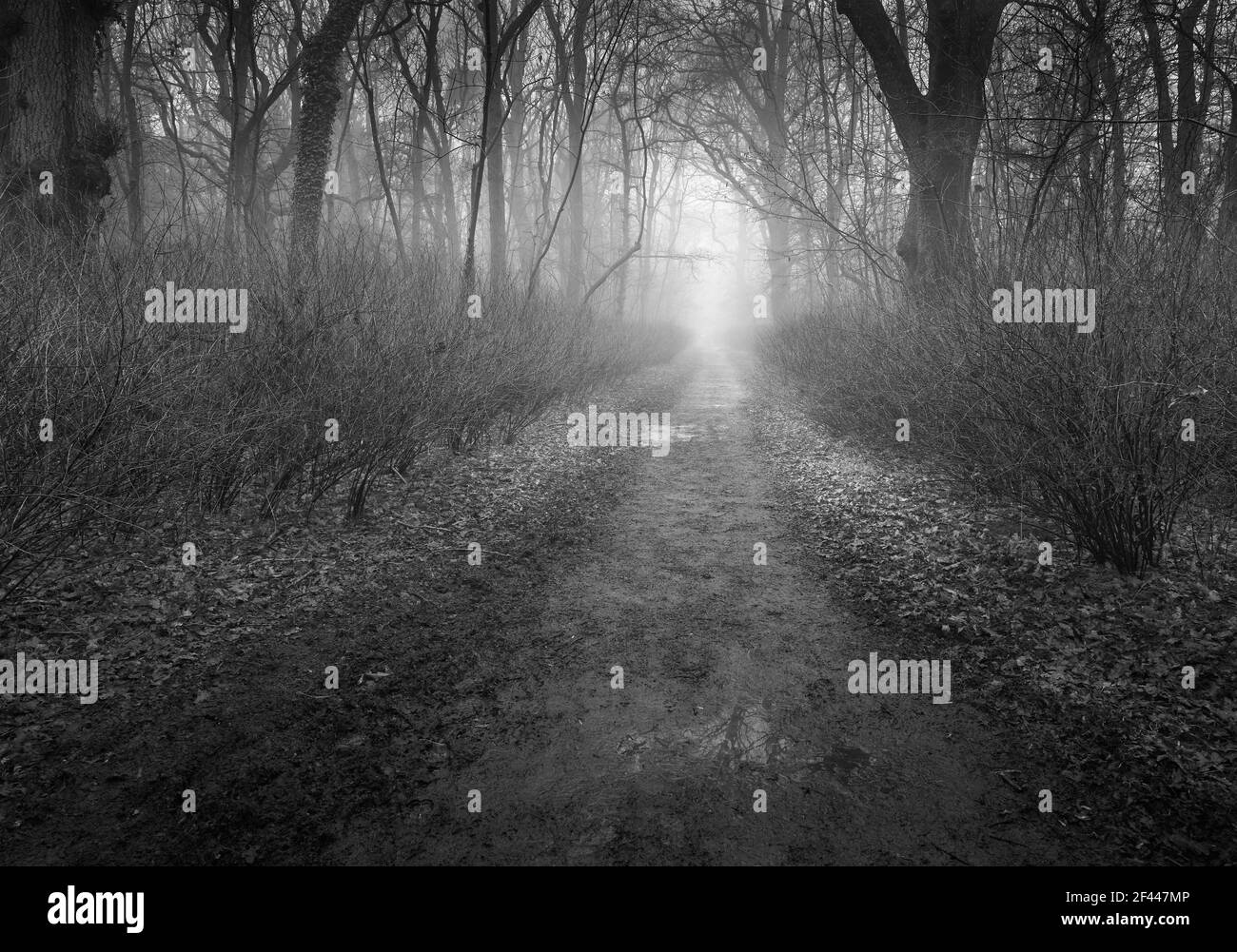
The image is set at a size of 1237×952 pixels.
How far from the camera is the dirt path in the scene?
2113mm

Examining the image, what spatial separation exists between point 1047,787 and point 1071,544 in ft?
7.59

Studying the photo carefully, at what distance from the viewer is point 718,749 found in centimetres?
261

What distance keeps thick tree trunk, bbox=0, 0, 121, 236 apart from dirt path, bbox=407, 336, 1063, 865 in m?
7.29

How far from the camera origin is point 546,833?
2143mm

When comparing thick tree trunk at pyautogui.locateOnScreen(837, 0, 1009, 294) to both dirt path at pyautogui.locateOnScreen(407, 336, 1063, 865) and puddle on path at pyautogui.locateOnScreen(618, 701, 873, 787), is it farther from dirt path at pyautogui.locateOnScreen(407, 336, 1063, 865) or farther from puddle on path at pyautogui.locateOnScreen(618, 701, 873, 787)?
puddle on path at pyautogui.locateOnScreen(618, 701, 873, 787)

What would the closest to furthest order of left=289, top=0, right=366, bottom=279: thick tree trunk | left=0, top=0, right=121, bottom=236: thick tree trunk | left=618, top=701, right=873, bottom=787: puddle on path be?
left=618, top=701, right=873, bottom=787: puddle on path < left=0, top=0, right=121, bottom=236: thick tree trunk < left=289, top=0, right=366, bottom=279: thick tree trunk

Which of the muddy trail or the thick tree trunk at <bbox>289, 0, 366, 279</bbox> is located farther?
the thick tree trunk at <bbox>289, 0, 366, 279</bbox>

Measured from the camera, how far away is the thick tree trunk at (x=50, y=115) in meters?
6.90

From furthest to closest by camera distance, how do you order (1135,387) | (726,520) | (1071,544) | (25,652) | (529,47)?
(529,47) < (726,520) < (1071,544) < (1135,387) < (25,652)

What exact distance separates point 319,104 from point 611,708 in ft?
27.1

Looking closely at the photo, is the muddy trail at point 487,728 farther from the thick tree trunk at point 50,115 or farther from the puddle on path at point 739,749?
the thick tree trunk at point 50,115

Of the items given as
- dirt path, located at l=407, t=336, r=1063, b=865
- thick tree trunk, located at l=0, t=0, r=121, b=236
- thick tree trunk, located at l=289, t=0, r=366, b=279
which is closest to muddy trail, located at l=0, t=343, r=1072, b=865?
dirt path, located at l=407, t=336, r=1063, b=865
